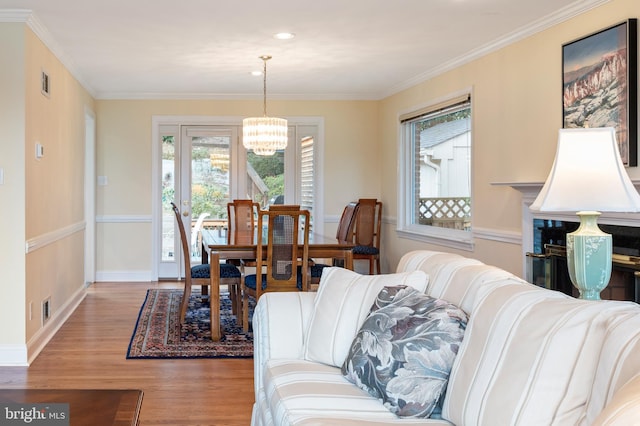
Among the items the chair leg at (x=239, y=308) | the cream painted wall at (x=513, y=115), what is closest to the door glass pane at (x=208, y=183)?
the chair leg at (x=239, y=308)

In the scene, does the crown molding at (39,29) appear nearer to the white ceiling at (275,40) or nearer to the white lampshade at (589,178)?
the white ceiling at (275,40)

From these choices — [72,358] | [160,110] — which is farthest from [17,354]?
[160,110]

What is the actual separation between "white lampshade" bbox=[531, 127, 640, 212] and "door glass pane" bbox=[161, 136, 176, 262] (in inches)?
248

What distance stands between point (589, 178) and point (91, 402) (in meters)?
1.83

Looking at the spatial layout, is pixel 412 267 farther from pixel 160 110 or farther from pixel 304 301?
pixel 160 110

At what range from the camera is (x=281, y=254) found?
4.88 meters

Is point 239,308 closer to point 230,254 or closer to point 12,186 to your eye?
point 230,254

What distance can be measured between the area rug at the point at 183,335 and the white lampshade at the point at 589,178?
9.07ft

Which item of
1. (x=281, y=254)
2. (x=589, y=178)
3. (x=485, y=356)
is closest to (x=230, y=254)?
(x=281, y=254)

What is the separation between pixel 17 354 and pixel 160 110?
431 centimetres

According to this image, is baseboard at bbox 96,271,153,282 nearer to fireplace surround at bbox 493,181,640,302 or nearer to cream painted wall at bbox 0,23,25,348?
cream painted wall at bbox 0,23,25,348

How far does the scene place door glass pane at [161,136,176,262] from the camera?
26.5ft

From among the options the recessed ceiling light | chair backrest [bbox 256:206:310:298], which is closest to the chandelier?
the recessed ceiling light

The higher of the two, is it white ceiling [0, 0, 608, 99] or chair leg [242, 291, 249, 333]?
white ceiling [0, 0, 608, 99]
